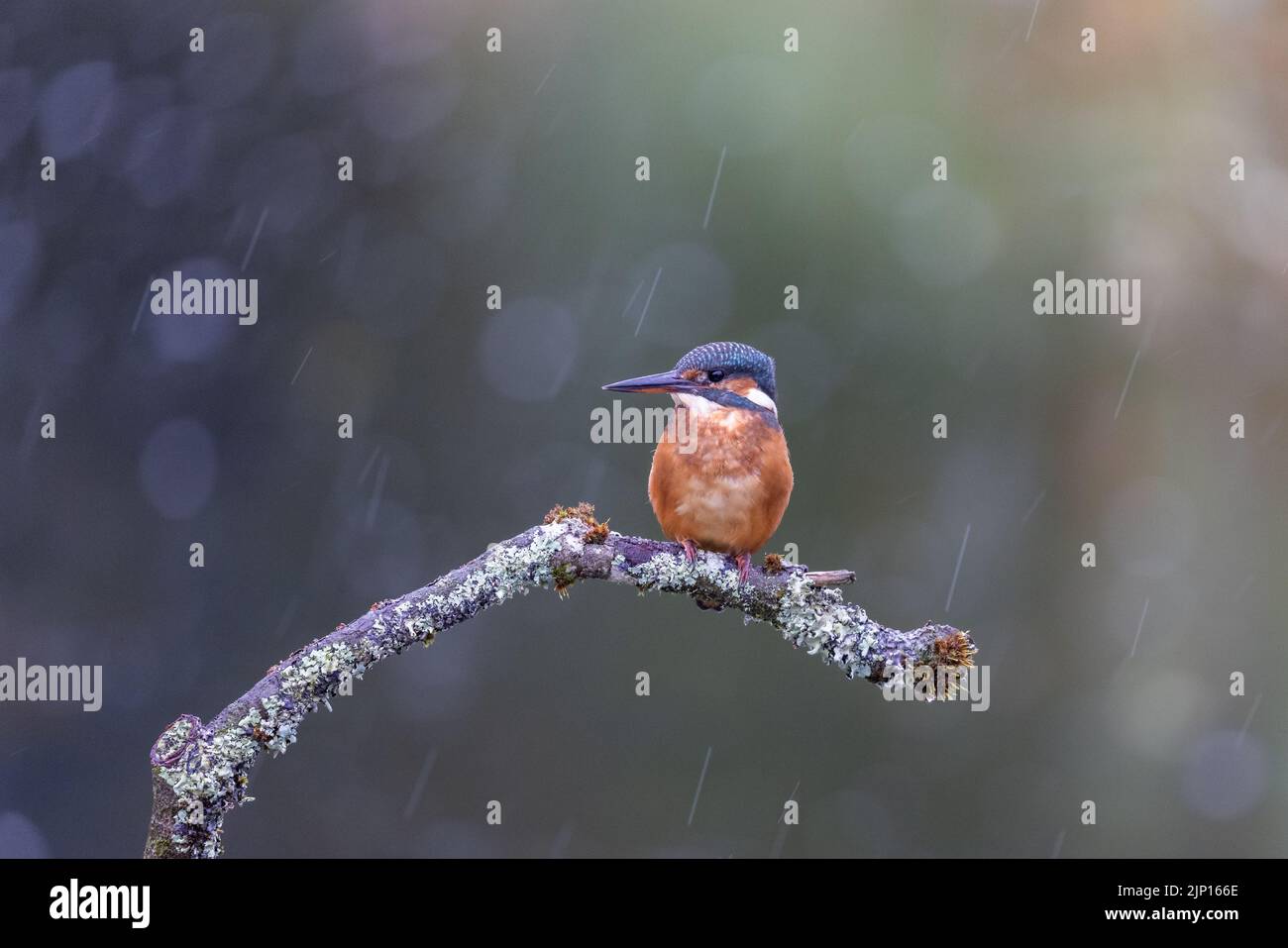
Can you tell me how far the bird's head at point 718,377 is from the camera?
9.65 feet

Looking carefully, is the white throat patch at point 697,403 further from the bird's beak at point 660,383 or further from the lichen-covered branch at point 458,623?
the lichen-covered branch at point 458,623

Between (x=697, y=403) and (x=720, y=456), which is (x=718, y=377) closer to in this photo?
(x=697, y=403)

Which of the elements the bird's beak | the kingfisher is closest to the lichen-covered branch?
the kingfisher

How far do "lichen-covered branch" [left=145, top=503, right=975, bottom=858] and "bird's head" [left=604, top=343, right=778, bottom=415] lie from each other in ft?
1.80

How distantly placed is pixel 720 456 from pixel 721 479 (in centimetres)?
8

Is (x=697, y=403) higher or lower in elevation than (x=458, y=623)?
higher

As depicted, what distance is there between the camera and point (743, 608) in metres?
2.58

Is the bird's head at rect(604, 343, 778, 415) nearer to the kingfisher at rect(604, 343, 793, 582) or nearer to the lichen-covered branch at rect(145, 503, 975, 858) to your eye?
the kingfisher at rect(604, 343, 793, 582)

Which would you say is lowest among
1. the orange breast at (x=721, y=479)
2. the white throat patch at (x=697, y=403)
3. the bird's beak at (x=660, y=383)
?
the orange breast at (x=721, y=479)

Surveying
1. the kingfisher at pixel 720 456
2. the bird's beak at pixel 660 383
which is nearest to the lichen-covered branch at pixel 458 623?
the kingfisher at pixel 720 456

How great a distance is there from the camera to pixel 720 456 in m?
2.85

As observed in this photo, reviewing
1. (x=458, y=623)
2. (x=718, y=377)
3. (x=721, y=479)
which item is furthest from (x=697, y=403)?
(x=458, y=623)

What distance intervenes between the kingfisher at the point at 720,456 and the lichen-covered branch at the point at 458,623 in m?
0.20
